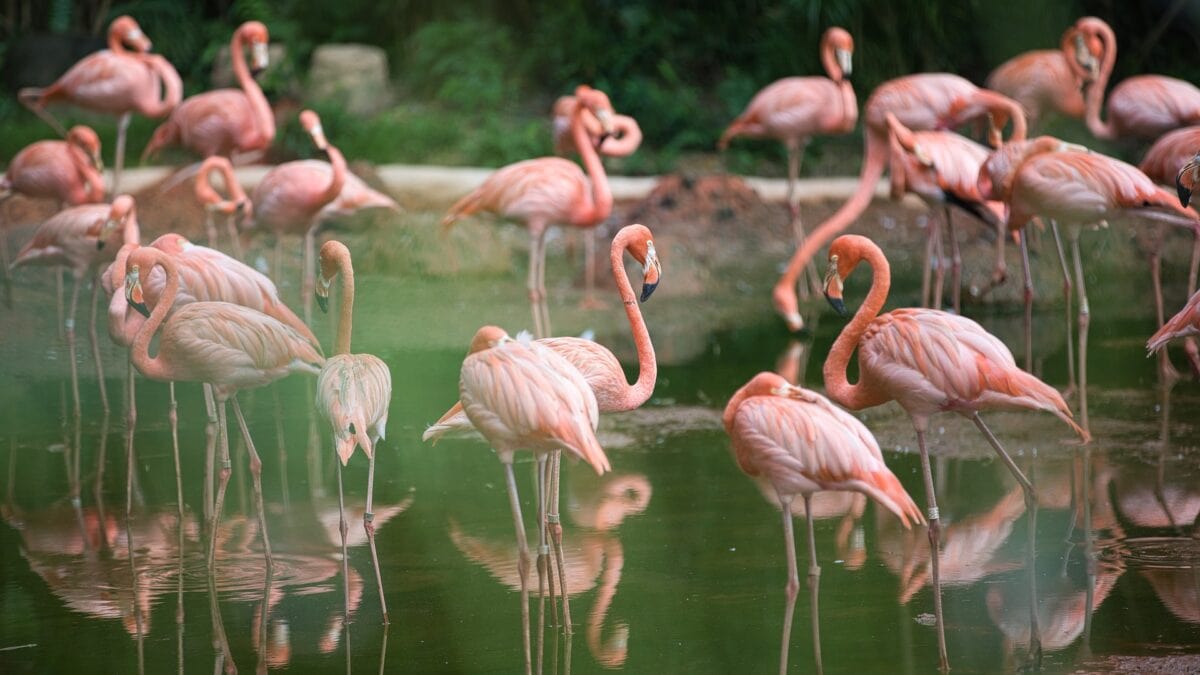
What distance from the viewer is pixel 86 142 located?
800 cm

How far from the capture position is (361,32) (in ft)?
48.1

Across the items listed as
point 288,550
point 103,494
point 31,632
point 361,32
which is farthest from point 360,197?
point 361,32

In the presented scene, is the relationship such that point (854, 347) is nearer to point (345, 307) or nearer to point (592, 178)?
point (345, 307)

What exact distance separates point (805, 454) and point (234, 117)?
6.33 meters

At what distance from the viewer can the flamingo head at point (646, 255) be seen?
14.0 ft

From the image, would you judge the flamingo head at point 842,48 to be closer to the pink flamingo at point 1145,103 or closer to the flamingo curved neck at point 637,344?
the pink flamingo at point 1145,103

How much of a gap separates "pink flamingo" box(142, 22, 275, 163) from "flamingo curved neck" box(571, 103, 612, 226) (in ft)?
9.05

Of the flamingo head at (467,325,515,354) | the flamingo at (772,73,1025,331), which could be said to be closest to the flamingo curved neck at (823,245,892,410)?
the flamingo head at (467,325,515,354)

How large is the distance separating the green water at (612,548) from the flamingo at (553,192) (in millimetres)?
900

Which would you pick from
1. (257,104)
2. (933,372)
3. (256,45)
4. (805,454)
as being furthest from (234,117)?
(805,454)

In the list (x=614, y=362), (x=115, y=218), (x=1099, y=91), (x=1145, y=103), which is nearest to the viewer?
(x=614, y=362)

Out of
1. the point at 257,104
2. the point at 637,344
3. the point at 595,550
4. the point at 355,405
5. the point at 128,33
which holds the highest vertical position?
the point at 128,33

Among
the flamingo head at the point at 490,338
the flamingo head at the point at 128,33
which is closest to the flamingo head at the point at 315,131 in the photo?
the flamingo head at the point at 490,338

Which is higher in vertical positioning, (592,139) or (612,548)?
(592,139)
